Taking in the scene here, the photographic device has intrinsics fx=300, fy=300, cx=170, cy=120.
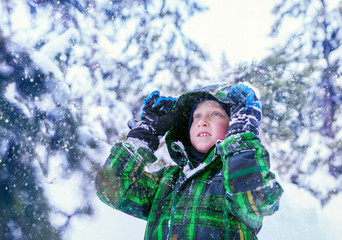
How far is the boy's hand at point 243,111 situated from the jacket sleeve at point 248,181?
10 cm

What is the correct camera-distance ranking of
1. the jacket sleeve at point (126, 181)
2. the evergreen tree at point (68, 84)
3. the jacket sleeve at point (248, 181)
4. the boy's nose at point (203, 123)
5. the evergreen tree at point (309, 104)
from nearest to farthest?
1. the jacket sleeve at point (248, 181)
2. the jacket sleeve at point (126, 181)
3. the boy's nose at point (203, 123)
4. the evergreen tree at point (68, 84)
5. the evergreen tree at point (309, 104)

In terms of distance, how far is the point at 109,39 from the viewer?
13.7ft

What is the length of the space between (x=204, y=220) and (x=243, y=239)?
20 centimetres

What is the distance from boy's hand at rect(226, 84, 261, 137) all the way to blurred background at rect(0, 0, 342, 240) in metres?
1.98

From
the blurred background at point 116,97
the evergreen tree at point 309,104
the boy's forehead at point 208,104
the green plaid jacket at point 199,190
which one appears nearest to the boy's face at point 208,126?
the boy's forehead at point 208,104

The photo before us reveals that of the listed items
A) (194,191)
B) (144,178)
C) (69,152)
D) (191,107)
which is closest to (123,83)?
(69,152)

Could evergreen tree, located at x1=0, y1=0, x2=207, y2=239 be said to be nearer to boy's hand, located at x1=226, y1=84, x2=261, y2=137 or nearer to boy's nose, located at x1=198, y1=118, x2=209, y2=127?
boy's nose, located at x1=198, y1=118, x2=209, y2=127

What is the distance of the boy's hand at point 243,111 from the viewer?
1.48 meters

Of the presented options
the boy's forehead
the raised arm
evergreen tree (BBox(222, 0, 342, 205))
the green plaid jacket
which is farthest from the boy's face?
evergreen tree (BBox(222, 0, 342, 205))

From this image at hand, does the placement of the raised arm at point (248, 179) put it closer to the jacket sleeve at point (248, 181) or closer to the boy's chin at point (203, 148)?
the jacket sleeve at point (248, 181)

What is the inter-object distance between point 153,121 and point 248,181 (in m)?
0.77

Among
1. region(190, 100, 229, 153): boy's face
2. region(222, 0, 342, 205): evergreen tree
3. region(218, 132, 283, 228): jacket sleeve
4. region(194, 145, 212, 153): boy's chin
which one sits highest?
region(222, 0, 342, 205): evergreen tree

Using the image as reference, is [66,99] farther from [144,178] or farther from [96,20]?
→ [144,178]

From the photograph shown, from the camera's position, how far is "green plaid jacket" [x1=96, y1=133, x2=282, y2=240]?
130 cm
